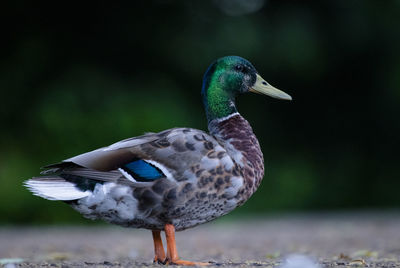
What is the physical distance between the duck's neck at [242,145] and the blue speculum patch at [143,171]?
434 millimetres

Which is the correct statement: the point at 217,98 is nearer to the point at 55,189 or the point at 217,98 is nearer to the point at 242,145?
the point at 242,145

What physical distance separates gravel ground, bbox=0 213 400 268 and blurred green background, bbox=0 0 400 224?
160cm

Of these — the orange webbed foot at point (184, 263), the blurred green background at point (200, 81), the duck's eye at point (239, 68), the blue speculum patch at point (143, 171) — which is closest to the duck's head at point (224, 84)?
the duck's eye at point (239, 68)

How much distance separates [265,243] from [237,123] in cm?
281

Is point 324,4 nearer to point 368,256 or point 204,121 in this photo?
point 204,121

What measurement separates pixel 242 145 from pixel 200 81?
310 inches

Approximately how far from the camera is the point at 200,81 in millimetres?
11648

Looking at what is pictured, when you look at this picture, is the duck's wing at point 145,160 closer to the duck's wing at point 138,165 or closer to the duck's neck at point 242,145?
the duck's wing at point 138,165

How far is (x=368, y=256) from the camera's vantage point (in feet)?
15.6

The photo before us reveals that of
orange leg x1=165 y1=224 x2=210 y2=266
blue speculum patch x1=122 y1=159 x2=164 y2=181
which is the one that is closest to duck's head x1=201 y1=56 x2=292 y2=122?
blue speculum patch x1=122 y1=159 x2=164 y2=181

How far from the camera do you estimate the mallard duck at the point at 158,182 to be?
3504mm

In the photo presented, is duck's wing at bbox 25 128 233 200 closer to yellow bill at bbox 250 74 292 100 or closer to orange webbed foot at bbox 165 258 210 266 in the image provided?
orange webbed foot at bbox 165 258 210 266

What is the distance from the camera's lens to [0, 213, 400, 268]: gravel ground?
438cm

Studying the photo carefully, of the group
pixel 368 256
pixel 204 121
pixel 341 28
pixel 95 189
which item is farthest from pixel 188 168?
pixel 341 28
